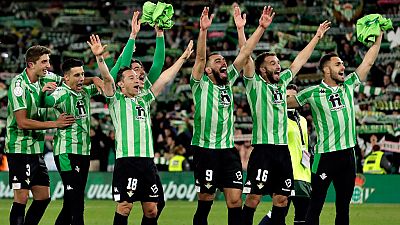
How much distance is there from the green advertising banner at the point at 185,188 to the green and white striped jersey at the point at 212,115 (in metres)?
9.11

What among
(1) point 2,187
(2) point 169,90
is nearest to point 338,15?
(2) point 169,90

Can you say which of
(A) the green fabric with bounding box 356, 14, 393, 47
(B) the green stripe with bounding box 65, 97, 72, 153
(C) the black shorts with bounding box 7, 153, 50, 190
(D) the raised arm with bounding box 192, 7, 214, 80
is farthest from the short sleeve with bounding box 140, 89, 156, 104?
(A) the green fabric with bounding box 356, 14, 393, 47

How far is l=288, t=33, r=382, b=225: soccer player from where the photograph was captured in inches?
469

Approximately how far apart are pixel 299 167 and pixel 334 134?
3.22 ft

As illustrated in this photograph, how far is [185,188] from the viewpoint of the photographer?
71.3ft

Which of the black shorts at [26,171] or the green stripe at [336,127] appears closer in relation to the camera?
the black shorts at [26,171]

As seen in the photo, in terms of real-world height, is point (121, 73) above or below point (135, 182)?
above

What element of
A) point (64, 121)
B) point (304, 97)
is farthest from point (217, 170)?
point (64, 121)

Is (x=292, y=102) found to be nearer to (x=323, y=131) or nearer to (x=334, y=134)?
(x=323, y=131)

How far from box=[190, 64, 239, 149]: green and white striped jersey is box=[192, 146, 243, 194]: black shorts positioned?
99 mm

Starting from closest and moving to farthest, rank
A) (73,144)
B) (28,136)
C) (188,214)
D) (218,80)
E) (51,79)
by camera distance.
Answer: (28,136), (218,80), (73,144), (51,79), (188,214)

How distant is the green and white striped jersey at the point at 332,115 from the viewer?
39.4 ft

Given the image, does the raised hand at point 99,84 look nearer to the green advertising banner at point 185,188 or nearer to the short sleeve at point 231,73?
the short sleeve at point 231,73

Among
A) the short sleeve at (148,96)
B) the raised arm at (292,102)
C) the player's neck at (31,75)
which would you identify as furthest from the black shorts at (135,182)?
the raised arm at (292,102)
